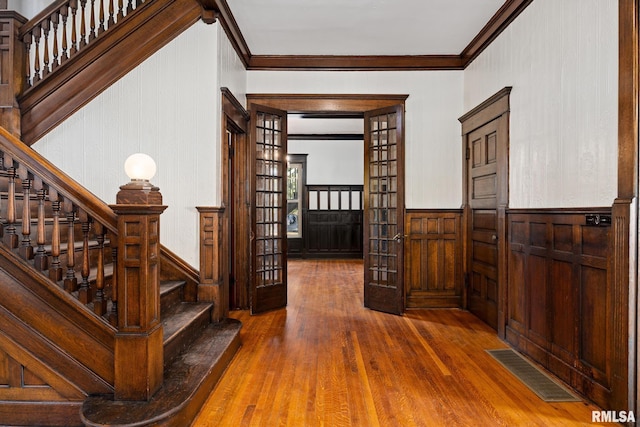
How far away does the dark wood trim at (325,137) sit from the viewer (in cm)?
986

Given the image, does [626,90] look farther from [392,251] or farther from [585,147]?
[392,251]

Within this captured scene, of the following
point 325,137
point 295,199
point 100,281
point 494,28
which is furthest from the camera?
point 295,199

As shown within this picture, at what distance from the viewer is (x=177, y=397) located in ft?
7.23

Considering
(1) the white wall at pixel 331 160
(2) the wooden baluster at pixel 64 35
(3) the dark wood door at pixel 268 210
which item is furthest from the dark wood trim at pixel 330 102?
(1) the white wall at pixel 331 160

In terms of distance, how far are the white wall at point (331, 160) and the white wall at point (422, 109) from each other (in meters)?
5.02

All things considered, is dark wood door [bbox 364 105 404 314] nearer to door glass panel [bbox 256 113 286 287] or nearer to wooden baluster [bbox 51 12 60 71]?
door glass panel [bbox 256 113 286 287]

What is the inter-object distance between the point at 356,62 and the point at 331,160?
5148 millimetres

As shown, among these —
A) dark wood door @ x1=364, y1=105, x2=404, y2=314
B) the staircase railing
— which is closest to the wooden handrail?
the staircase railing

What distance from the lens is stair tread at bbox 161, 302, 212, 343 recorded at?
2787 mm

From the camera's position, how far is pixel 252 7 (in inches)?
153

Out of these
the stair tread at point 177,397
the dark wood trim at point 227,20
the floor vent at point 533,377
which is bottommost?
the floor vent at point 533,377

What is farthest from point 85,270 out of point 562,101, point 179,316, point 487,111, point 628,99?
point 487,111

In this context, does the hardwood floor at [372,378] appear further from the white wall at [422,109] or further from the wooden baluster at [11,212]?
the white wall at [422,109]

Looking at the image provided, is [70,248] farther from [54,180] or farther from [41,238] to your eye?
[54,180]
